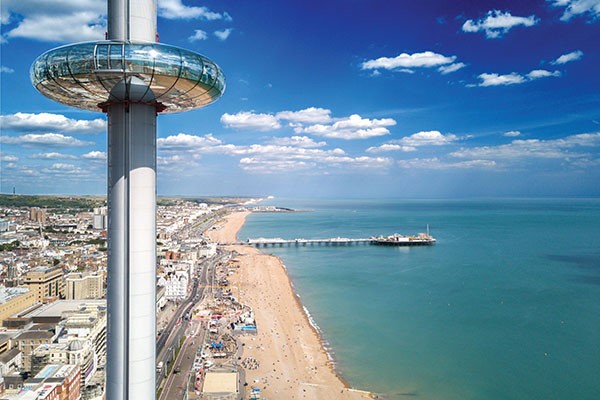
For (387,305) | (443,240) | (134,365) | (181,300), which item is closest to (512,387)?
(387,305)

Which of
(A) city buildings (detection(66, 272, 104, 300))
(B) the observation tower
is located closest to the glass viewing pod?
(B) the observation tower

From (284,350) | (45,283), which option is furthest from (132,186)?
(45,283)

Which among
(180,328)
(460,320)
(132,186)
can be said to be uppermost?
(132,186)

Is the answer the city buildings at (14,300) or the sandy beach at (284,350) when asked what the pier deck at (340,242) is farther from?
the city buildings at (14,300)

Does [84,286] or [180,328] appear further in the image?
[84,286]

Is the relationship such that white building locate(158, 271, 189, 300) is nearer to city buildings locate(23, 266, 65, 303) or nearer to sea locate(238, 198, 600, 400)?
city buildings locate(23, 266, 65, 303)

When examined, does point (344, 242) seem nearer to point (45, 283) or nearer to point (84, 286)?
point (84, 286)

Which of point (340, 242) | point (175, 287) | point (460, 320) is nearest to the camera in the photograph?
point (460, 320)
